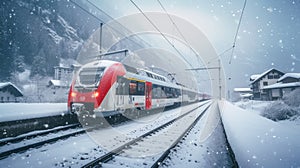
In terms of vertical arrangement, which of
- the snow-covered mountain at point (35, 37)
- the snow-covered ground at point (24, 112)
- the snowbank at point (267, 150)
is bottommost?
the snowbank at point (267, 150)

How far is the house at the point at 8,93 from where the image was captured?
31.9m

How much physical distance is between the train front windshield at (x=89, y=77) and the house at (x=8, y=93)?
31247 mm

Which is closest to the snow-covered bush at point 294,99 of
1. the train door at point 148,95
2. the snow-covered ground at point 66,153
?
the train door at point 148,95

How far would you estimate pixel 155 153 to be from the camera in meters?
4.86

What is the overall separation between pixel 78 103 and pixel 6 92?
1312 inches

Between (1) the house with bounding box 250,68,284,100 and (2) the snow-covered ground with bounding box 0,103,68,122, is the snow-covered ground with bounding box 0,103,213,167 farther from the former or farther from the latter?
(1) the house with bounding box 250,68,284,100

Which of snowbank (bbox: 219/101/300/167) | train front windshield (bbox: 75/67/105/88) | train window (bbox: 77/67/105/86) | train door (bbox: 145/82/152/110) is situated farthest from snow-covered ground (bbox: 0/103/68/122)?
snowbank (bbox: 219/101/300/167)

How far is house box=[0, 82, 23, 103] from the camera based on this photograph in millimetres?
31902

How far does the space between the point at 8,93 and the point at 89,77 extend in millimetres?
33373

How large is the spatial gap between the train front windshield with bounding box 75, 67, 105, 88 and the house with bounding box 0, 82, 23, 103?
3125 centimetres

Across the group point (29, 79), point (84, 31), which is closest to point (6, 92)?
point (29, 79)

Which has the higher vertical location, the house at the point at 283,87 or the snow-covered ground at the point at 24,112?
the house at the point at 283,87

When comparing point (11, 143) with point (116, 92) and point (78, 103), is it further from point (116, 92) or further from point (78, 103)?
point (116, 92)

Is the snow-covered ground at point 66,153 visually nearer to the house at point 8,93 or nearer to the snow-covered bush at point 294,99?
the snow-covered bush at point 294,99
